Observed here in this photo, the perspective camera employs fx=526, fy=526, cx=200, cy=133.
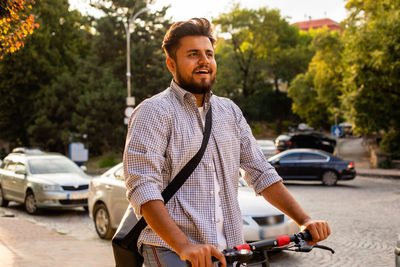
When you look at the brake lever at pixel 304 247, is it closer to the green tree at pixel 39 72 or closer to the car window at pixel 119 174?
the car window at pixel 119 174

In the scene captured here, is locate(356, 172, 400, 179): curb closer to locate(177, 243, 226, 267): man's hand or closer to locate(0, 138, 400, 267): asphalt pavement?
locate(0, 138, 400, 267): asphalt pavement

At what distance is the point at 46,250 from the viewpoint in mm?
8016

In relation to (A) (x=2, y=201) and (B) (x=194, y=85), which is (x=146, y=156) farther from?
(A) (x=2, y=201)

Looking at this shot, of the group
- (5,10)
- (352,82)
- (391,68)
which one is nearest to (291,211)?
(5,10)

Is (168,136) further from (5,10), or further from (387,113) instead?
(387,113)

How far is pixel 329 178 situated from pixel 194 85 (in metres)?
18.1

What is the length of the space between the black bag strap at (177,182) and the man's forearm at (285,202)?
0.40 meters

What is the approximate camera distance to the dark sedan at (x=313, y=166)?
19578 millimetres

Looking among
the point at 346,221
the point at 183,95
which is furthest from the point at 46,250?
the point at 183,95

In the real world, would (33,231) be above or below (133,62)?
below

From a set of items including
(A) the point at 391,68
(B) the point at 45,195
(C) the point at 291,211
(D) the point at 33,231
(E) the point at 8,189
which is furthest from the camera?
(A) the point at 391,68

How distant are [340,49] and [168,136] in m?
32.2

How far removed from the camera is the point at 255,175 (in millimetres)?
2457

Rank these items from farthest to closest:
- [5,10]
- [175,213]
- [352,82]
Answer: [352,82], [5,10], [175,213]
